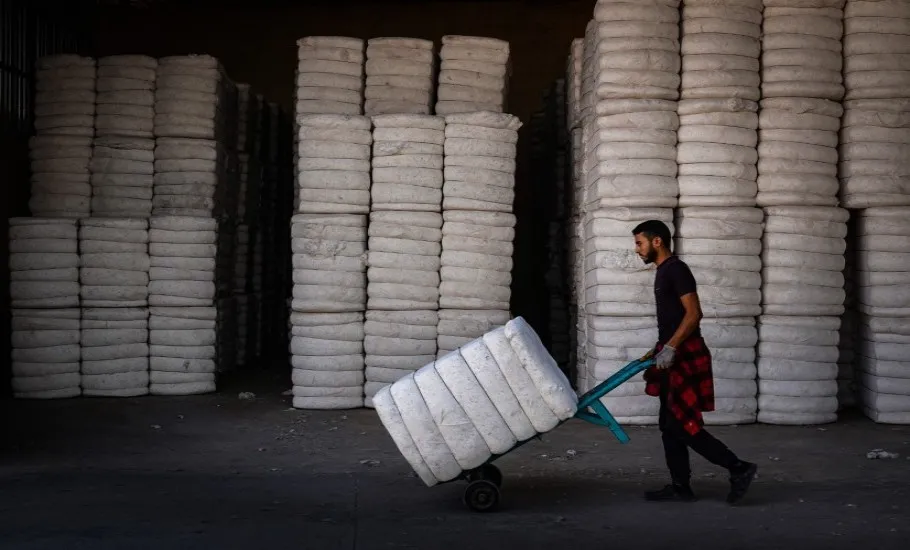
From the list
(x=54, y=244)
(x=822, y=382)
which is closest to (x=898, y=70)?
(x=822, y=382)

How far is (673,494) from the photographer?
20.6ft

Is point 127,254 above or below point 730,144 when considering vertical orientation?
below

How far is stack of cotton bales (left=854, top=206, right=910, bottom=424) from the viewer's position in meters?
8.72

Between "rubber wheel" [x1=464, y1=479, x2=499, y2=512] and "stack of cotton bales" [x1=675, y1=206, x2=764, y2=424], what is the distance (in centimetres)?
323

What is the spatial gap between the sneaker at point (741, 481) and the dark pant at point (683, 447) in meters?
0.05

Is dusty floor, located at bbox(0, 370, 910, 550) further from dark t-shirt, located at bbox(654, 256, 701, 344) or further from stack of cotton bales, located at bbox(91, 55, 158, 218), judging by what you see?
stack of cotton bales, located at bbox(91, 55, 158, 218)

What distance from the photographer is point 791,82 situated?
866 centimetres

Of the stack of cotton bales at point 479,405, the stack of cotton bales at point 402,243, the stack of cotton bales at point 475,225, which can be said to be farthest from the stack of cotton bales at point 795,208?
the stack of cotton bales at point 479,405

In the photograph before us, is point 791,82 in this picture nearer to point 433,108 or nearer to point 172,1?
point 433,108

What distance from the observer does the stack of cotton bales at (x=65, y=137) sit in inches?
406

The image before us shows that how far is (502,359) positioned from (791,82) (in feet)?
14.1

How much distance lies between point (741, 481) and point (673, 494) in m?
0.42

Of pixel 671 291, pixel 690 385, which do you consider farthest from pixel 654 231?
pixel 690 385

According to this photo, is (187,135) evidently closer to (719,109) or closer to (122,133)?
(122,133)
